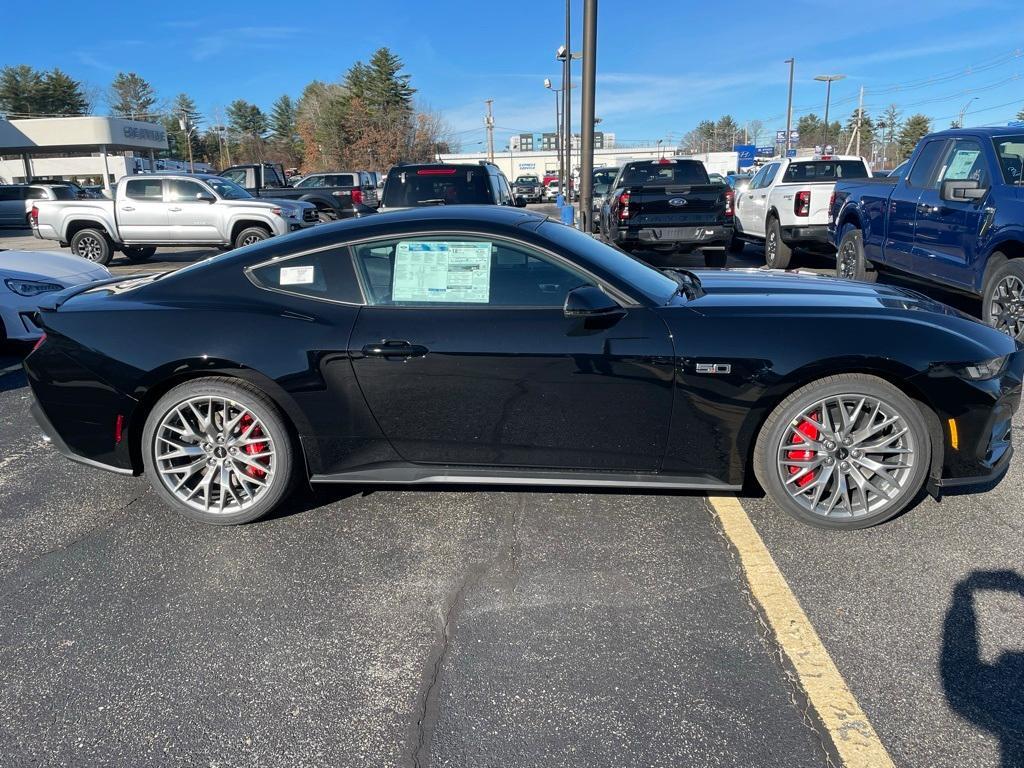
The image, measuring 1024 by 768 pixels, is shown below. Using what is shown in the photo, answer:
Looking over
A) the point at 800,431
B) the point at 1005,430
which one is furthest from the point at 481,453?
the point at 1005,430

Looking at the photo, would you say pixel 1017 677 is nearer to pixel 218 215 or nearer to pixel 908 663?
pixel 908 663

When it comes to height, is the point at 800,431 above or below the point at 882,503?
above

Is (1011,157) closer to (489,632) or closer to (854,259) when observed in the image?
(854,259)

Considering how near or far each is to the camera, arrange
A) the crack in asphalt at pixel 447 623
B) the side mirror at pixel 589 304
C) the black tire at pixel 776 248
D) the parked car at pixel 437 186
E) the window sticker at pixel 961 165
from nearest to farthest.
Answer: the crack in asphalt at pixel 447 623 → the side mirror at pixel 589 304 → the window sticker at pixel 961 165 → the parked car at pixel 437 186 → the black tire at pixel 776 248

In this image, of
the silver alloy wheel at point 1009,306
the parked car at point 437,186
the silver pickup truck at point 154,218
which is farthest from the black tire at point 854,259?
the silver pickup truck at point 154,218

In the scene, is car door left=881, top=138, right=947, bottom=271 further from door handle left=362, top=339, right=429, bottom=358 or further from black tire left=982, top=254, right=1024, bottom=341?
door handle left=362, top=339, right=429, bottom=358

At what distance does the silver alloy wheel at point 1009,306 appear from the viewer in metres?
6.05

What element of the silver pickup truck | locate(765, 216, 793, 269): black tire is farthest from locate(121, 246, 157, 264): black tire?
locate(765, 216, 793, 269): black tire

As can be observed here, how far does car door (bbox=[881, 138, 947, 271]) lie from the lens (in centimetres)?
752

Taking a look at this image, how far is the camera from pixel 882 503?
338 centimetres

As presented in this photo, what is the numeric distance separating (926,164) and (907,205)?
443 millimetres

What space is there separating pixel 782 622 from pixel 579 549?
91 cm

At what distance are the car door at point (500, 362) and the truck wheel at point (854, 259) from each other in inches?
248

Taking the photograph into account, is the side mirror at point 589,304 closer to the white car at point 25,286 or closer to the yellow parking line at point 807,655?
the yellow parking line at point 807,655
